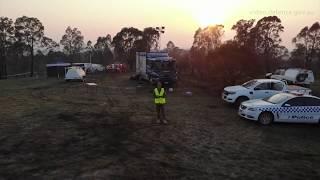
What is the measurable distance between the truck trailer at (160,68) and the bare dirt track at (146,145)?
54.1 ft

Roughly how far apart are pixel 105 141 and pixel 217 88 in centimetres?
2356

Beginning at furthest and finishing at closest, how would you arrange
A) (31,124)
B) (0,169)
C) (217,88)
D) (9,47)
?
(9,47) → (217,88) → (31,124) → (0,169)

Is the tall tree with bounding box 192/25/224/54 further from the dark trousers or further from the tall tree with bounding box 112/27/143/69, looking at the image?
the dark trousers

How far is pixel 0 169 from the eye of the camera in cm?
1179

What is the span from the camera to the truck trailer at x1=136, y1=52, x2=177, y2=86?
41.1m

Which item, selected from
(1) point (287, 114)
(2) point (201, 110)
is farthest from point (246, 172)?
(2) point (201, 110)

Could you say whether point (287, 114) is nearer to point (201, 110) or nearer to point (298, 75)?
point (201, 110)

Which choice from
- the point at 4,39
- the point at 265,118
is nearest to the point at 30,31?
the point at 4,39

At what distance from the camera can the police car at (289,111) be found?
2017cm

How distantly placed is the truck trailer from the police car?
20371 millimetres

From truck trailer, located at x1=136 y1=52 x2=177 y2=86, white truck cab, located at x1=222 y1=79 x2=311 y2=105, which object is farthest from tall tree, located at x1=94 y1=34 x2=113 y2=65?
white truck cab, located at x1=222 y1=79 x2=311 y2=105

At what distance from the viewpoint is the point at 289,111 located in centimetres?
2017

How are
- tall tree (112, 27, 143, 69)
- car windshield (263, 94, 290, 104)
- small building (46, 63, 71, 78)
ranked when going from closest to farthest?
car windshield (263, 94, 290, 104), small building (46, 63, 71, 78), tall tree (112, 27, 143, 69)

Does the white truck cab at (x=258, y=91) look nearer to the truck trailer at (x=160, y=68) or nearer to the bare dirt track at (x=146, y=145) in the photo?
the bare dirt track at (x=146, y=145)
